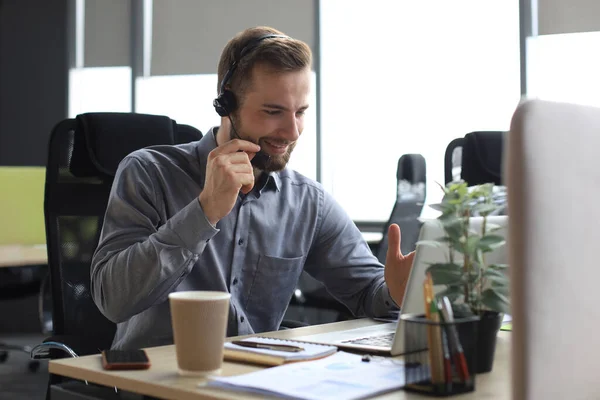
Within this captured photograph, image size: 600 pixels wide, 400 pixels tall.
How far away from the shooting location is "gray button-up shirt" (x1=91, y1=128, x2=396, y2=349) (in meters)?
1.46

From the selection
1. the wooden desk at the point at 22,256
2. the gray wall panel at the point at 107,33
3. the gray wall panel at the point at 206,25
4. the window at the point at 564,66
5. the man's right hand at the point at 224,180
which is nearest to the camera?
the man's right hand at the point at 224,180

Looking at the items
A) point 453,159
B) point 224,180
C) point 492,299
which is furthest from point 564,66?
point 492,299

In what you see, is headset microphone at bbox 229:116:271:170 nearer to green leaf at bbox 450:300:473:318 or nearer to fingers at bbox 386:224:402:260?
fingers at bbox 386:224:402:260

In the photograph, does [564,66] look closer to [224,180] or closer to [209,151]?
[209,151]

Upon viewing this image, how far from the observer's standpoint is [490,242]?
99 cm

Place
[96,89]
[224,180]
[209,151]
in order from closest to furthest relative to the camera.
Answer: [224,180], [209,151], [96,89]

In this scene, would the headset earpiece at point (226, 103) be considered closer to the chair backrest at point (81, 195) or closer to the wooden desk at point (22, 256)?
the chair backrest at point (81, 195)

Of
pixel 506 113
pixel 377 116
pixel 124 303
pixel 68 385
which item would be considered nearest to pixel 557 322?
pixel 68 385

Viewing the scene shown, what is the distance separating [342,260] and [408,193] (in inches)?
60.6

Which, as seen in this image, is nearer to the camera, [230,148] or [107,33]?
[230,148]

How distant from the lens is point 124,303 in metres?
1.50

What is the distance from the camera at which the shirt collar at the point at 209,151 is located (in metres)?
1.81

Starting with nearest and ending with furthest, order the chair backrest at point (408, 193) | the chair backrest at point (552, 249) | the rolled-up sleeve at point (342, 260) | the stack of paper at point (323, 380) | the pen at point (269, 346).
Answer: the chair backrest at point (552, 249) < the stack of paper at point (323, 380) < the pen at point (269, 346) < the rolled-up sleeve at point (342, 260) < the chair backrest at point (408, 193)

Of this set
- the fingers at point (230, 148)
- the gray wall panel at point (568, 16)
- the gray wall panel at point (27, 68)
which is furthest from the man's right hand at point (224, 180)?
the gray wall panel at point (27, 68)
